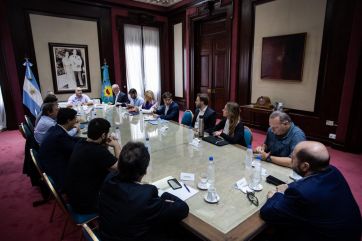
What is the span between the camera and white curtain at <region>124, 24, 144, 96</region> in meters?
7.24

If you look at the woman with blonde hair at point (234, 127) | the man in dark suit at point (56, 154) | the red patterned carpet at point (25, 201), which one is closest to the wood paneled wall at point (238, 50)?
the red patterned carpet at point (25, 201)

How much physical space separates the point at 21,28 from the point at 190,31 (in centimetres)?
445

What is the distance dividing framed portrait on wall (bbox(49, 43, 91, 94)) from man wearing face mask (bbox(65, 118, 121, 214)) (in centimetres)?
517

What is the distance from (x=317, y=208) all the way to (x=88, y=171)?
153cm

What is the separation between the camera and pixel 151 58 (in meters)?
7.87

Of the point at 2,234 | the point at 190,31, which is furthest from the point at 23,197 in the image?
the point at 190,31

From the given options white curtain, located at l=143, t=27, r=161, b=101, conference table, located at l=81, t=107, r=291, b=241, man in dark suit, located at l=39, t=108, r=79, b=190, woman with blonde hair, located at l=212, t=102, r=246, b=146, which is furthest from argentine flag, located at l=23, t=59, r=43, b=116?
woman with blonde hair, located at l=212, t=102, r=246, b=146

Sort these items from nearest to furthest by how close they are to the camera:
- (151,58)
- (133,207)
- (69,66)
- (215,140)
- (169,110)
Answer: (133,207)
(215,140)
(169,110)
(69,66)
(151,58)

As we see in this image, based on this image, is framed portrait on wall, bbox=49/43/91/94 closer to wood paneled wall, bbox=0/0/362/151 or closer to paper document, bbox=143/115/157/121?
wood paneled wall, bbox=0/0/362/151

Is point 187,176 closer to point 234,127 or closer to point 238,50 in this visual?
point 234,127

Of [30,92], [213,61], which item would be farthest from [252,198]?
[30,92]

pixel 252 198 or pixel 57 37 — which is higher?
pixel 57 37

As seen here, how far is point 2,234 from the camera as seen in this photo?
7.45 ft

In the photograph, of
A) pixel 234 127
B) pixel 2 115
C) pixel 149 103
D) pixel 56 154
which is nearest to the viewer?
pixel 56 154
